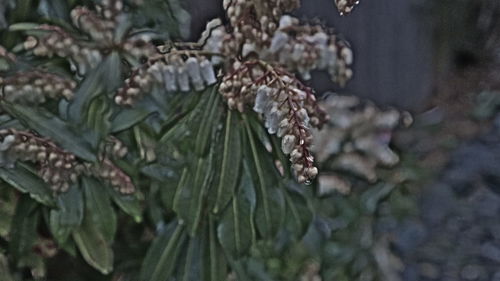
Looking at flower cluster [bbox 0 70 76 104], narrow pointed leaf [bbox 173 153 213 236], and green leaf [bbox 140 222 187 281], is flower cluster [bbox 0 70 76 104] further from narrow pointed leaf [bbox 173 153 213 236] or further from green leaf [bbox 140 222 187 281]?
green leaf [bbox 140 222 187 281]

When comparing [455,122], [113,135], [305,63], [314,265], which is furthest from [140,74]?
[455,122]

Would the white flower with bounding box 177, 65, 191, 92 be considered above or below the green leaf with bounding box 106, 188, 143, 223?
above

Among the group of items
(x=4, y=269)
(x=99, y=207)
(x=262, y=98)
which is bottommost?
(x=4, y=269)

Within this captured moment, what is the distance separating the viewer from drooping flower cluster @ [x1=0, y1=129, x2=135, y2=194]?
176 cm

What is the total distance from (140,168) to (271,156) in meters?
0.25

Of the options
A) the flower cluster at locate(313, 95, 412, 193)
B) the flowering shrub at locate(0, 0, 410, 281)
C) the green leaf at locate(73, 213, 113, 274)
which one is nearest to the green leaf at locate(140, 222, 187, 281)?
the flowering shrub at locate(0, 0, 410, 281)

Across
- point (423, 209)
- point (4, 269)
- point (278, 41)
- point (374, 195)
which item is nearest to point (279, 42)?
point (278, 41)

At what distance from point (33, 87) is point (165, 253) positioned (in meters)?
0.50

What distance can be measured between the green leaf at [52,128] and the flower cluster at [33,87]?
0.02 m

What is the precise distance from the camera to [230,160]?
201 centimetres

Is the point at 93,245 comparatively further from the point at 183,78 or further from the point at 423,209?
the point at 423,209

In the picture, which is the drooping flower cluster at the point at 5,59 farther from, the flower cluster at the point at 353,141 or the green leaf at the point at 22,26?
the flower cluster at the point at 353,141

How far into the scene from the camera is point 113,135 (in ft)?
6.53

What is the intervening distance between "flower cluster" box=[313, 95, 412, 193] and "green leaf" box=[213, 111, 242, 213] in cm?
84
